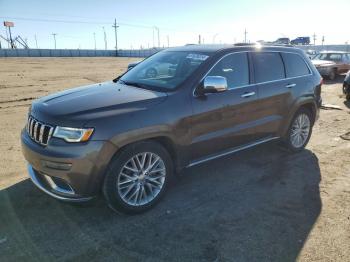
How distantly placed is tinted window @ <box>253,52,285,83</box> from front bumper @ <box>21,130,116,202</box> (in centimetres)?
267

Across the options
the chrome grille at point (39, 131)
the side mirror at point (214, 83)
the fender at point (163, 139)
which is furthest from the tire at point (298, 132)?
the chrome grille at point (39, 131)

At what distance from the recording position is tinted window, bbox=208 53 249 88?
14.6 feet

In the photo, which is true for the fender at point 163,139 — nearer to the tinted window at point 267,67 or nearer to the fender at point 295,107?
the tinted window at point 267,67

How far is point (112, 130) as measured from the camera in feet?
11.1

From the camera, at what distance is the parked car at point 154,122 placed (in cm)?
336

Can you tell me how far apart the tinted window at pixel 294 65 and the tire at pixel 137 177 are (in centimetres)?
288

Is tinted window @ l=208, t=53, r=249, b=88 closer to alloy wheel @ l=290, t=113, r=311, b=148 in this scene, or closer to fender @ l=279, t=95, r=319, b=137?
fender @ l=279, t=95, r=319, b=137

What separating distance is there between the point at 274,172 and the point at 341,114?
529cm

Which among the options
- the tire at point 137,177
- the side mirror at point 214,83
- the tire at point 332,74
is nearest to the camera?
the tire at point 137,177

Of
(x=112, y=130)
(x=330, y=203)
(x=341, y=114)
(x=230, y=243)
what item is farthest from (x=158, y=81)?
(x=341, y=114)

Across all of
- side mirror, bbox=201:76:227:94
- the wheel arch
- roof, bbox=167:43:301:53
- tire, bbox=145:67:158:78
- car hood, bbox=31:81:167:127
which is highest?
roof, bbox=167:43:301:53

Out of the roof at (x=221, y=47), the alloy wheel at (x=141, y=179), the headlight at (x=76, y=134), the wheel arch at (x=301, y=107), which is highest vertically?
the roof at (x=221, y=47)

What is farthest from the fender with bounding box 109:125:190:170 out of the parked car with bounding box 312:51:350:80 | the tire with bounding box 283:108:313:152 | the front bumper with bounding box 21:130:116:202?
the parked car with bounding box 312:51:350:80

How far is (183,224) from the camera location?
3674mm
